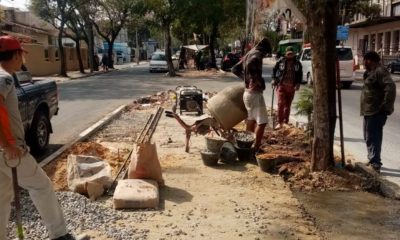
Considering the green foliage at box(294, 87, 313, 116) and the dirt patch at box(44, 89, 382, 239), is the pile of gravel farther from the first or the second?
the green foliage at box(294, 87, 313, 116)

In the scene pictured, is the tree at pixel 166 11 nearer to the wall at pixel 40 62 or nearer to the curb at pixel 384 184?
the wall at pixel 40 62

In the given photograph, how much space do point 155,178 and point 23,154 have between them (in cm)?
235

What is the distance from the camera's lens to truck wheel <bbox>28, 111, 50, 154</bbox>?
27.6 ft

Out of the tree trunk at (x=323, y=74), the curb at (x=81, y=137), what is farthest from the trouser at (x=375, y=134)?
the curb at (x=81, y=137)

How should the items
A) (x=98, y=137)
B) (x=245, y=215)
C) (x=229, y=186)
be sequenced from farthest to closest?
(x=98, y=137), (x=229, y=186), (x=245, y=215)

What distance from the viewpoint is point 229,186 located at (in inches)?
253

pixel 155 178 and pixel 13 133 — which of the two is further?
pixel 155 178

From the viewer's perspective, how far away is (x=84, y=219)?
200 inches

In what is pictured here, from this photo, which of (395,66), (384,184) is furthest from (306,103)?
(395,66)

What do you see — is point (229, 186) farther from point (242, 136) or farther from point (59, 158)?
point (59, 158)

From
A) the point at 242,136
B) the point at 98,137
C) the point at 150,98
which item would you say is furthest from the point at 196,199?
the point at 150,98

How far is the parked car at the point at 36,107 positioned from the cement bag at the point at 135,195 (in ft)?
9.13

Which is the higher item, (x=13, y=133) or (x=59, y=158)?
(x=13, y=133)

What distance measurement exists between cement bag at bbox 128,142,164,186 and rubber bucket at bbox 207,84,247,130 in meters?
2.45
